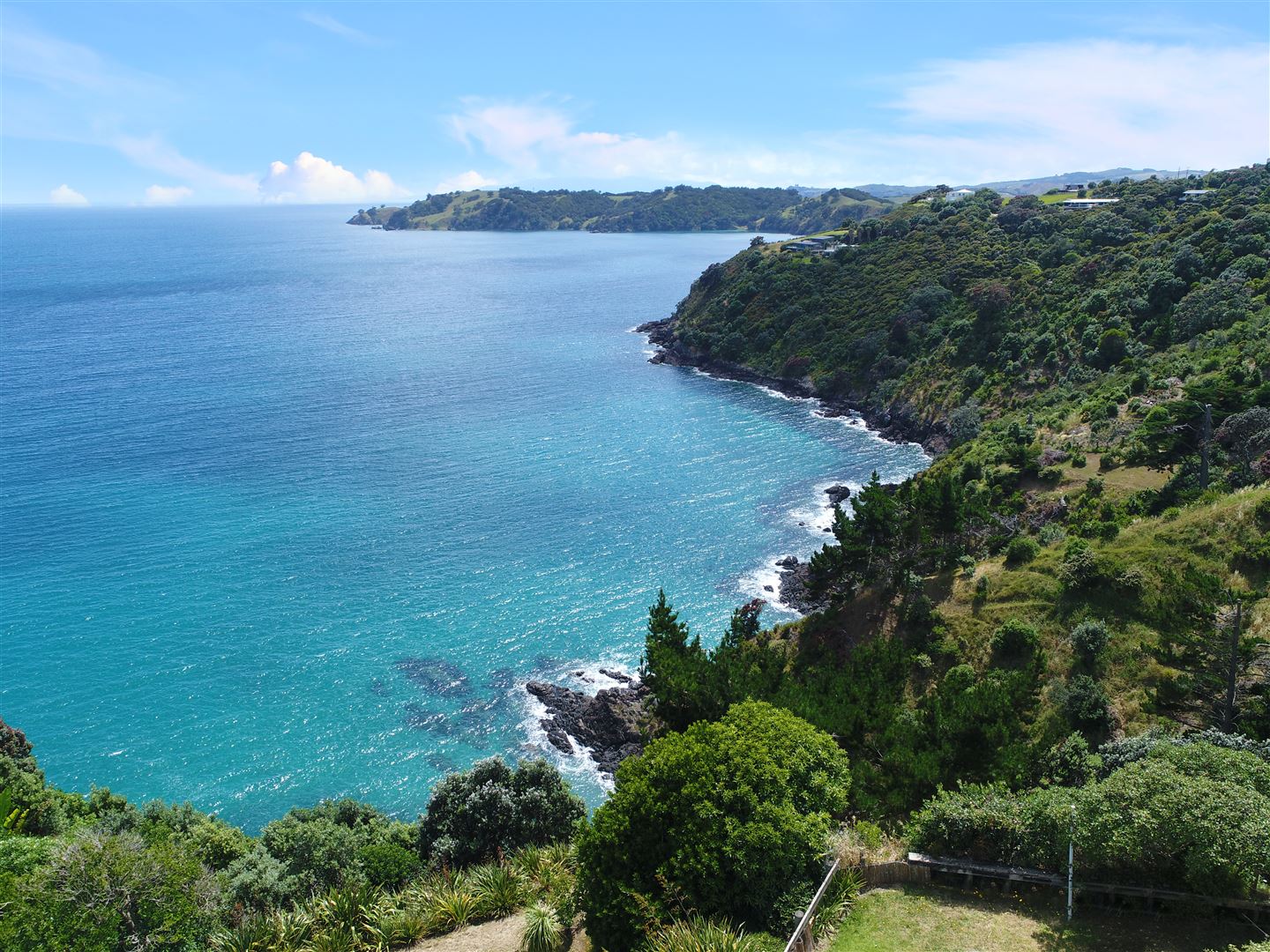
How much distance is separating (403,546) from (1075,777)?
4971 centimetres

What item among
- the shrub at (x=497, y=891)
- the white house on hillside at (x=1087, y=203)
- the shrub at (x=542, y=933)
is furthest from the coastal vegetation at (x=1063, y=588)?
the white house on hillside at (x=1087, y=203)

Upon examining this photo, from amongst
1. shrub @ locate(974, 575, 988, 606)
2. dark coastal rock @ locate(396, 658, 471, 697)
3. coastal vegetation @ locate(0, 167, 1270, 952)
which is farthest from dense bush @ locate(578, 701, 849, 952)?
dark coastal rock @ locate(396, 658, 471, 697)

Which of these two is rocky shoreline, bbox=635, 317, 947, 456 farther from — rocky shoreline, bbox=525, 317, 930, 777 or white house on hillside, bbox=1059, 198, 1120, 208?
white house on hillside, bbox=1059, 198, 1120, 208

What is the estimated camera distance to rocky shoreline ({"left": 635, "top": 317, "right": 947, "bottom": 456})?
90.5 meters

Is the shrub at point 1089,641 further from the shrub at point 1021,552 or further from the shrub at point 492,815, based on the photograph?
the shrub at point 492,815

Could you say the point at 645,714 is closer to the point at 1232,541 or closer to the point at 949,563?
the point at 949,563

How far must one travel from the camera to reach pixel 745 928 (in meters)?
20.1

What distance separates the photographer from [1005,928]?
1981 centimetres

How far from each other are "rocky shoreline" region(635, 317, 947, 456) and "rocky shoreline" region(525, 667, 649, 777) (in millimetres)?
53274

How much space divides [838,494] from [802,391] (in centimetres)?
3857

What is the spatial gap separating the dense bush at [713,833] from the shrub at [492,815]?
31.7 ft

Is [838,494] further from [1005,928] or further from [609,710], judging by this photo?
[1005,928]

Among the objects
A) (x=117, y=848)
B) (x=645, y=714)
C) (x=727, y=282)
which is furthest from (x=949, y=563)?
(x=727, y=282)

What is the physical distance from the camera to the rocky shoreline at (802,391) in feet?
297
